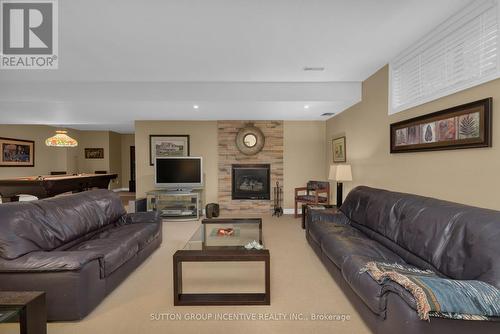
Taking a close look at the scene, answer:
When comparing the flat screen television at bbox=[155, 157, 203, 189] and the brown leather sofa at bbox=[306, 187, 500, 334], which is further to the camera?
the flat screen television at bbox=[155, 157, 203, 189]

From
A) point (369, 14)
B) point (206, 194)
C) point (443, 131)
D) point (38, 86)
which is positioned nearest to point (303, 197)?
point (206, 194)

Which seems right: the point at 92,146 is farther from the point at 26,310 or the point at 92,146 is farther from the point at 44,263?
the point at 26,310

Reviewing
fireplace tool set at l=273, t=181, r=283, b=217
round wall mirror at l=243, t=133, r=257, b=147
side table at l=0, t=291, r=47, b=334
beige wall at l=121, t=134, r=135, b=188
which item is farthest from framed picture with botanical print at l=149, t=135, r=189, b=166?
beige wall at l=121, t=134, r=135, b=188

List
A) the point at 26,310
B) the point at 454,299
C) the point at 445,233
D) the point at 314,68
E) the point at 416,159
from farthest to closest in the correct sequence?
the point at 314,68 < the point at 416,159 < the point at 445,233 < the point at 26,310 < the point at 454,299

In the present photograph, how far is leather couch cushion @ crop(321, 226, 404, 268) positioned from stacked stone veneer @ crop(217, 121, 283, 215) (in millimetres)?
3249

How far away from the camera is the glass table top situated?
2731 millimetres

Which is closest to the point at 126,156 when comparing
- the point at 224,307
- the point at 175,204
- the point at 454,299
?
the point at 175,204

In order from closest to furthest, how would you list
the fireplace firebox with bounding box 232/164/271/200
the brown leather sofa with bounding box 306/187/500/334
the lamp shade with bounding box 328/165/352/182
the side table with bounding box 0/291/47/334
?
the brown leather sofa with bounding box 306/187/500/334 < the side table with bounding box 0/291/47/334 < the lamp shade with bounding box 328/165/352/182 < the fireplace firebox with bounding box 232/164/271/200

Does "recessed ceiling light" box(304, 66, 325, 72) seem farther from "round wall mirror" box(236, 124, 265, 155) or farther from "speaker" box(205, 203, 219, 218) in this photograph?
"speaker" box(205, 203, 219, 218)

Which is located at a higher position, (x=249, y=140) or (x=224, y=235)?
(x=249, y=140)

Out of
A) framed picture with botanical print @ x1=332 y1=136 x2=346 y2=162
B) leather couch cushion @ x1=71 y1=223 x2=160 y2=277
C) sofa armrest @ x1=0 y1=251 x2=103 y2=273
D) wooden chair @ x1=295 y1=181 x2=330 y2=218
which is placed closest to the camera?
sofa armrest @ x1=0 y1=251 x2=103 y2=273

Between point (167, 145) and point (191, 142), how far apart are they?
599mm

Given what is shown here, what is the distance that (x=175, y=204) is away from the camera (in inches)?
230

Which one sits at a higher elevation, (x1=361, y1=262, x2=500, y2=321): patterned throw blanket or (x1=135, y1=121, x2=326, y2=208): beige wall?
(x1=135, y1=121, x2=326, y2=208): beige wall
